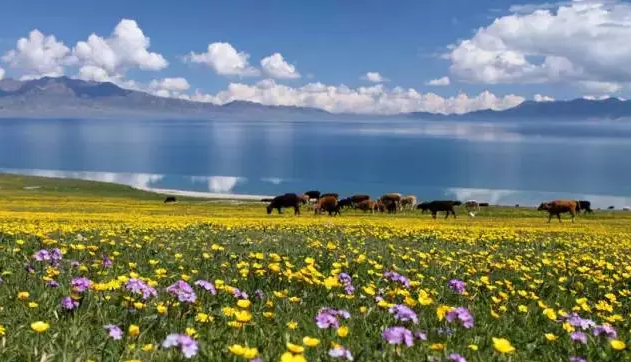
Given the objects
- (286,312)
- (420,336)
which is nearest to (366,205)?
(286,312)

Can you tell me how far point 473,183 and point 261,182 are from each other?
61025mm

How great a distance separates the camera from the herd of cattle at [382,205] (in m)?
61.2

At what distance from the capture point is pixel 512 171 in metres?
194

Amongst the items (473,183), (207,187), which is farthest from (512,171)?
(207,187)

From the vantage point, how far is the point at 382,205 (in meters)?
78.2

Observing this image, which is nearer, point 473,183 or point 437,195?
point 437,195

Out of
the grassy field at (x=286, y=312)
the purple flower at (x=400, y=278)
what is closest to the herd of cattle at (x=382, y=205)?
the grassy field at (x=286, y=312)

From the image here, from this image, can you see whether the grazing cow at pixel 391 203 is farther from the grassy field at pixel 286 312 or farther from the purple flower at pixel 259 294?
the purple flower at pixel 259 294

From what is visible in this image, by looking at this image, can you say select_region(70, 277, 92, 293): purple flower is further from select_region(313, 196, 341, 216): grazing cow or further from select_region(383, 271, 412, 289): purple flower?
select_region(313, 196, 341, 216): grazing cow

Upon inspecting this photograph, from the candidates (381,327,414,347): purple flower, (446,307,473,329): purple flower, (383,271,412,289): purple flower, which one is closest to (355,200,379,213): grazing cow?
(383,271,412,289): purple flower

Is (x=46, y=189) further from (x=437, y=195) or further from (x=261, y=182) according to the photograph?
(x=437, y=195)

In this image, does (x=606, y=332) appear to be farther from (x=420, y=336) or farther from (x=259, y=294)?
(x=259, y=294)

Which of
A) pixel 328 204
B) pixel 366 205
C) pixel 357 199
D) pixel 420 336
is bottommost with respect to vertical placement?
pixel 366 205

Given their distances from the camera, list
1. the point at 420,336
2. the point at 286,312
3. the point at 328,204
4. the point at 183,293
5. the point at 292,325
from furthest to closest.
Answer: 1. the point at 328,204
2. the point at 286,312
3. the point at 183,293
4. the point at 292,325
5. the point at 420,336
